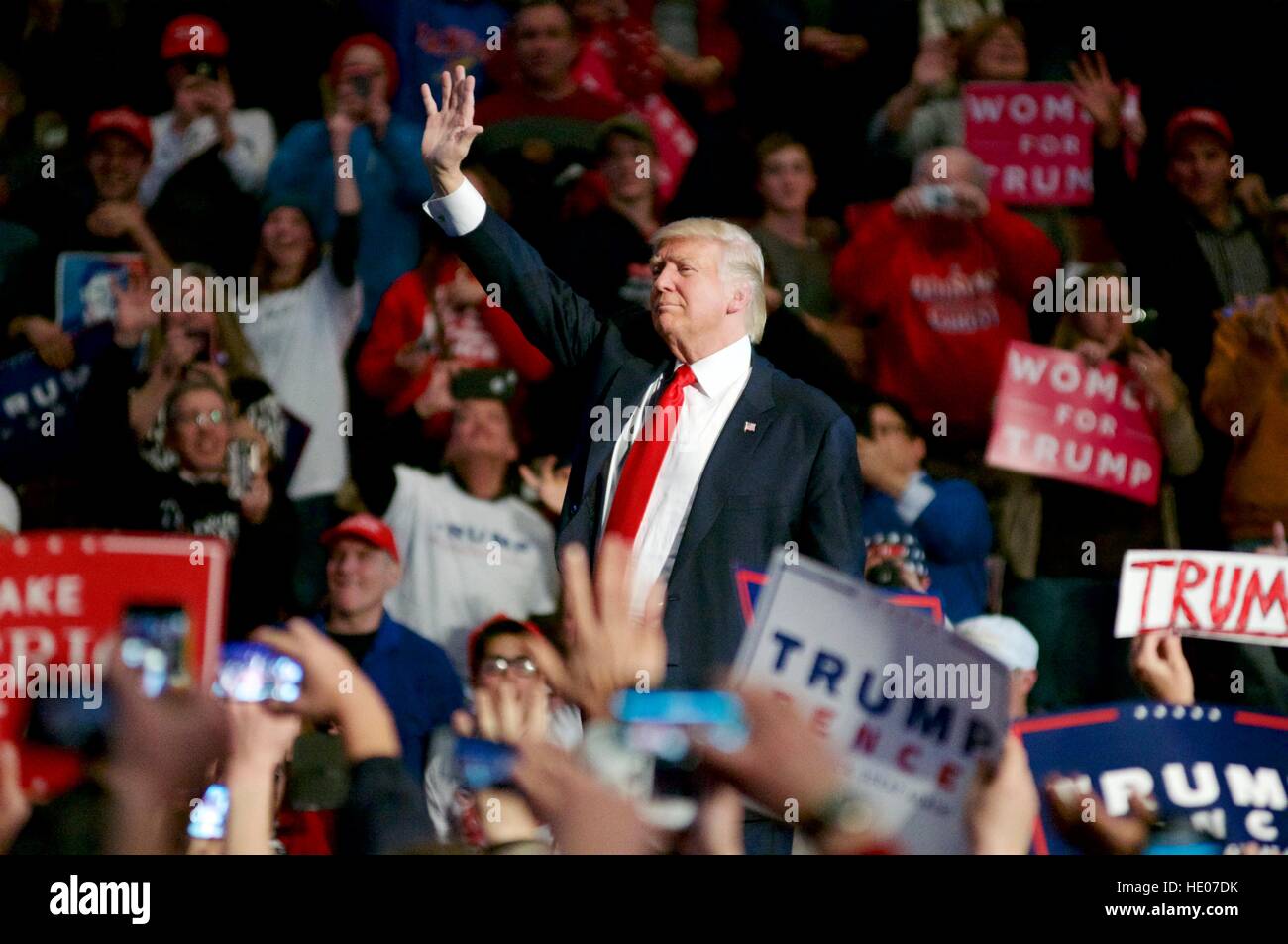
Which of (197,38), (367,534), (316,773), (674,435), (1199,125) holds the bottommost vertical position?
(316,773)

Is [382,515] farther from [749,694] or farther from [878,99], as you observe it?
[749,694]

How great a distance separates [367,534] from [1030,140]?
2.62 metres

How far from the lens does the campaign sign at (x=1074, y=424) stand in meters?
6.66

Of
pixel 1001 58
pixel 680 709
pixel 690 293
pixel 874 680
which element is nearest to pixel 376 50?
pixel 1001 58

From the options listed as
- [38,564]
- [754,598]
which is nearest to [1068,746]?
[754,598]

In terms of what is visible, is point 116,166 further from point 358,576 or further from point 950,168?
point 950,168

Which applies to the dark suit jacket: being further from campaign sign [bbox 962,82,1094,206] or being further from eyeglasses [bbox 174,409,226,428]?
campaign sign [bbox 962,82,1094,206]

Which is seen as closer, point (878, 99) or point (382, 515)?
point (382, 515)

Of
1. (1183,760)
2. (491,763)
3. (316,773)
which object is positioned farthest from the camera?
(316,773)

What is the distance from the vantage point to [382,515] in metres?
6.79

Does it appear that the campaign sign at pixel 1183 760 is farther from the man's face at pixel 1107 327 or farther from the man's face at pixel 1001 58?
the man's face at pixel 1001 58

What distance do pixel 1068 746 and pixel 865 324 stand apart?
2.84m

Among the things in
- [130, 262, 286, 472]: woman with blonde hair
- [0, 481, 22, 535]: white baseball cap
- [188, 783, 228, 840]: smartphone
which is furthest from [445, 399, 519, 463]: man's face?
[188, 783, 228, 840]: smartphone

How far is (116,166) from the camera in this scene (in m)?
7.41
